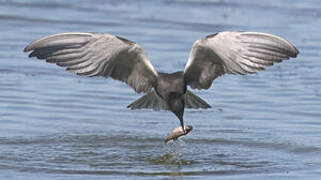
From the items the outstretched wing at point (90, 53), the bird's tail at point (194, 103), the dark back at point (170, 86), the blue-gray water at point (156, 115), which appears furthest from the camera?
the bird's tail at point (194, 103)

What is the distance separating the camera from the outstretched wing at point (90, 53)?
820 centimetres

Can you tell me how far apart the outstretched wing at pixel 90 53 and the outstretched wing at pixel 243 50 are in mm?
512

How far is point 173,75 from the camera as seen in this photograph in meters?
8.65

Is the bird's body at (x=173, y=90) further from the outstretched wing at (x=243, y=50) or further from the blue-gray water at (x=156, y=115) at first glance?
the blue-gray water at (x=156, y=115)

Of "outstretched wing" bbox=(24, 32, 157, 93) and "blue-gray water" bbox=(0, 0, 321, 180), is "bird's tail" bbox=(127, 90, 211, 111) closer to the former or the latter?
"blue-gray water" bbox=(0, 0, 321, 180)

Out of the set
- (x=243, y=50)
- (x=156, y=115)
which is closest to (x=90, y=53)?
(x=243, y=50)

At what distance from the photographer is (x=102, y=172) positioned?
8.61m

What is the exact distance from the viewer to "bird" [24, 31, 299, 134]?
8.24 meters

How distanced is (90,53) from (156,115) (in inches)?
100

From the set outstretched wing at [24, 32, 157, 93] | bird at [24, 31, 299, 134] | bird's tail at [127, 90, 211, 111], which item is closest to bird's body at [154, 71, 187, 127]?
bird at [24, 31, 299, 134]

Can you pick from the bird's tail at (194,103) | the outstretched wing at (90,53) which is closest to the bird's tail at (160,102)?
the bird's tail at (194,103)

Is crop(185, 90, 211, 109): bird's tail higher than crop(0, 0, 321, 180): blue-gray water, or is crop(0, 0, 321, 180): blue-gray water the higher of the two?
crop(185, 90, 211, 109): bird's tail

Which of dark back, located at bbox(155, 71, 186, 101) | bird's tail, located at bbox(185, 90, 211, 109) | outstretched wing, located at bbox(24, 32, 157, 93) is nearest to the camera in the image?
outstretched wing, located at bbox(24, 32, 157, 93)

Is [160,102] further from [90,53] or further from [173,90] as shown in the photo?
[90,53]
